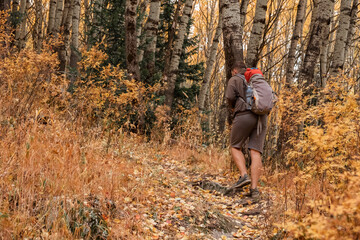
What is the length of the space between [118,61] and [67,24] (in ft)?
13.0

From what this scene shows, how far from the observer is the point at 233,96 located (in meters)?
4.42

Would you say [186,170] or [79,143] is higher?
[79,143]

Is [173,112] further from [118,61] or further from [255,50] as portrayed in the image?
[255,50]

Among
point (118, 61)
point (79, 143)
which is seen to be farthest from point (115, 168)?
point (118, 61)

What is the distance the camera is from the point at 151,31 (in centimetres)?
775

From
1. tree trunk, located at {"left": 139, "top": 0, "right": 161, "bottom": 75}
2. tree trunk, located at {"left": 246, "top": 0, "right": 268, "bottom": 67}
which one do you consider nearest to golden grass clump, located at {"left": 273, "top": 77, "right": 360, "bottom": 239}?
tree trunk, located at {"left": 246, "top": 0, "right": 268, "bottom": 67}

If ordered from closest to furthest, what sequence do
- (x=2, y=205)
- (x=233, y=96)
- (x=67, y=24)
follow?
(x=2, y=205) → (x=233, y=96) → (x=67, y=24)

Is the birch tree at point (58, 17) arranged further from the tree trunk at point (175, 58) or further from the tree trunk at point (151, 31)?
the tree trunk at point (175, 58)

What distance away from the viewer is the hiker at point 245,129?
14.0 ft

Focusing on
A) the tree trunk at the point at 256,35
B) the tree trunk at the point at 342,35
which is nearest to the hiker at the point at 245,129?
the tree trunk at the point at 256,35

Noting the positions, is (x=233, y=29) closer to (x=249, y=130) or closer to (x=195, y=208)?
(x=249, y=130)

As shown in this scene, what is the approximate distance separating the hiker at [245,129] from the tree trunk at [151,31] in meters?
3.87

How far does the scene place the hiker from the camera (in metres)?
4.26

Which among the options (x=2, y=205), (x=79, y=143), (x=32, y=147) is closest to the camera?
(x=2, y=205)
